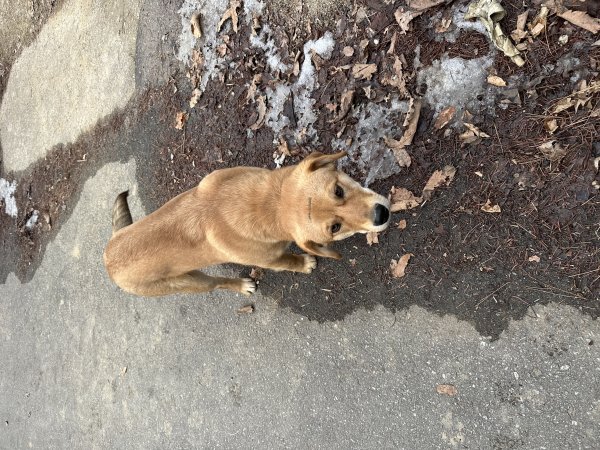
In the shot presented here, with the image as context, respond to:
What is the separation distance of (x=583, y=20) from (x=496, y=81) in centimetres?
70

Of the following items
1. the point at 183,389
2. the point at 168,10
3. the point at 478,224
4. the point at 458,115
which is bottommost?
the point at 183,389

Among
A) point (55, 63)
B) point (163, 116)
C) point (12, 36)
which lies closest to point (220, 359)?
point (163, 116)

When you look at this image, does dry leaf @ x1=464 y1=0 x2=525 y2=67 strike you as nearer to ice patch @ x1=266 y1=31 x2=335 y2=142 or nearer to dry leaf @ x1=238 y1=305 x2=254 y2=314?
ice patch @ x1=266 y1=31 x2=335 y2=142

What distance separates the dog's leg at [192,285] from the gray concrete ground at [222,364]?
19 cm

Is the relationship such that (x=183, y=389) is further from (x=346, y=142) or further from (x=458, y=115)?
(x=458, y=115)

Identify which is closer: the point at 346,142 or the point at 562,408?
the point at 562,408

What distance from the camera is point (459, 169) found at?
4.02 m

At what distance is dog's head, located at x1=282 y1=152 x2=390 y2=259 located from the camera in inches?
144

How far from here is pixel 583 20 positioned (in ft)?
11.3

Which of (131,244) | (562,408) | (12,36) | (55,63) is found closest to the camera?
(562,408)

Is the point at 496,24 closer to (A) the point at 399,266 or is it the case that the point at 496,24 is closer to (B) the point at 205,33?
(A) the point at 399,266

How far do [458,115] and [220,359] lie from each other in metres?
3.65

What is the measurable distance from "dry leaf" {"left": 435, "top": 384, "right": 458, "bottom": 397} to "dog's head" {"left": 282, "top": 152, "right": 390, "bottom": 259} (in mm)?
1416

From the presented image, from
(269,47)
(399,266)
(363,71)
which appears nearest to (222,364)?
(399,266)
